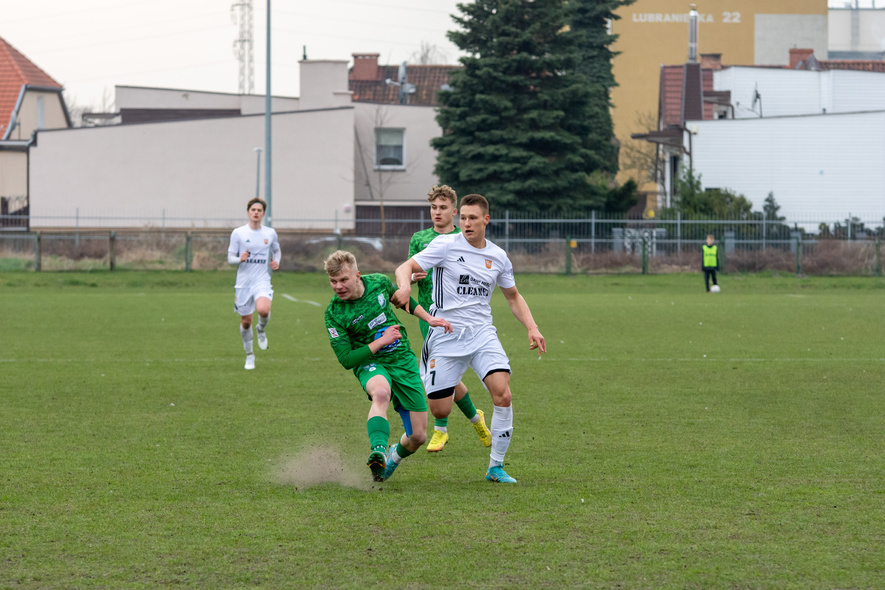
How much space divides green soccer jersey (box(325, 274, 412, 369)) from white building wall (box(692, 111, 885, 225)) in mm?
37145

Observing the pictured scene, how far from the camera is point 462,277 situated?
22.1 feet

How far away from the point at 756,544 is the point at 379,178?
1717 inches

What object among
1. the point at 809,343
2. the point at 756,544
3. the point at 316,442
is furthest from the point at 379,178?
the point at 756,544

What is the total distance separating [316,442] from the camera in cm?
794

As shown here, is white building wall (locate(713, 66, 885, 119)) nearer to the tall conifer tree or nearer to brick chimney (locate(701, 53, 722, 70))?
the tall conifer tree

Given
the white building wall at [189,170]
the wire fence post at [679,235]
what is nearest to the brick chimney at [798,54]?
the white building wall at [189,170]

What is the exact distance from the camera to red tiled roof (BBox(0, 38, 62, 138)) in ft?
171

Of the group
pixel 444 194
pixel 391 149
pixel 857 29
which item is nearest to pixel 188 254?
pixel 391 149

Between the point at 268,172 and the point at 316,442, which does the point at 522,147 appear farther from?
the point at 316,442

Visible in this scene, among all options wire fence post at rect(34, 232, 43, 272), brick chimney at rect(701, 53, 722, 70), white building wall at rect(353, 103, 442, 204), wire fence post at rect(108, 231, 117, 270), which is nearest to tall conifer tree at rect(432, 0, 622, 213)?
white building wall at rect(353, 103, 442, 204)

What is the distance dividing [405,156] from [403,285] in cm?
4379

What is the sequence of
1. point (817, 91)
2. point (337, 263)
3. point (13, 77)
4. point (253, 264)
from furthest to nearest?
point (13, 77) → point (817, 91) → point (253, 264) → point (337, 263)

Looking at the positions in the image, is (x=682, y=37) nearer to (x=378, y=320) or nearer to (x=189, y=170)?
(x=189, y=170)

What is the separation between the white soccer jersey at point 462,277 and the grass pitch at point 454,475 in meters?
1.07
